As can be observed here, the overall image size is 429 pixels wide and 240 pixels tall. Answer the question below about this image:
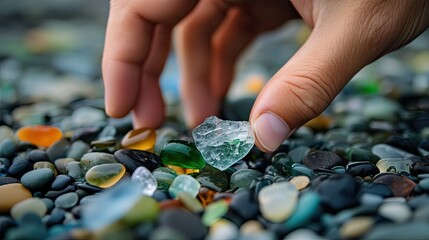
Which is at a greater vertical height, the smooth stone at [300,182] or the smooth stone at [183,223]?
the smooth stone at [183,223]

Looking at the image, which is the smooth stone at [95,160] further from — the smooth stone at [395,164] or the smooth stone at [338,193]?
the smooth stone at [395,164]

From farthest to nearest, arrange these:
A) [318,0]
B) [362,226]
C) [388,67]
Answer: [388,67], [318,0], [362,226]

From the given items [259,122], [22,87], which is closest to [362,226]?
[259,122]

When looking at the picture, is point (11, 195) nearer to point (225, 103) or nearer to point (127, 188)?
point (127, 188)

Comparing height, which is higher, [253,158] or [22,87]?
[253,158]

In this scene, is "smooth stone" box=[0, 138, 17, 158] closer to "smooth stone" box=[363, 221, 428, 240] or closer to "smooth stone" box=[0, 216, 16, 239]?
"smooth stone" box=[0, 216, 16, 239]

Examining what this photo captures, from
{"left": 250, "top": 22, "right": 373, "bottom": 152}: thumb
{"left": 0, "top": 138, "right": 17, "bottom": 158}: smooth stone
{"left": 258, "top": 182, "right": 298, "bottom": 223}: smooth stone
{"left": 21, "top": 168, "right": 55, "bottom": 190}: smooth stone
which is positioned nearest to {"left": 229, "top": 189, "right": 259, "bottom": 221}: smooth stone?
{"left": 258, "top": 182, "right": 298, "bottom": 223}: smooth stone

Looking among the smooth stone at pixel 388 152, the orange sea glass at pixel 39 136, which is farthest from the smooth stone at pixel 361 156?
the orange sea glass at pixel 39 136

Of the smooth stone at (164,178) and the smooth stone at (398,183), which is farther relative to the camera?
the smooth stone at (164,178)
